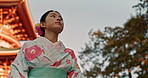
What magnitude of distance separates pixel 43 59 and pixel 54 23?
0.42 metres

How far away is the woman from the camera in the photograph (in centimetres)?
239

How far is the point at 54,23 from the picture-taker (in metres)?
2.61

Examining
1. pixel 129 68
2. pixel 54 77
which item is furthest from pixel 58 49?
pixel 129 68

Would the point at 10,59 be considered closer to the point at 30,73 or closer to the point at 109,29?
the point at 109,29

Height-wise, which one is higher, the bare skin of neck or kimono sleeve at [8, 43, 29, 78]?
the bare skin of neck

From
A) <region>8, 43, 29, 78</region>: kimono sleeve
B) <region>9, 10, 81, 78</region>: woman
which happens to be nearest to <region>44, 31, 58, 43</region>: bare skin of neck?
<region>9, 10, 81, 78</region>: woman

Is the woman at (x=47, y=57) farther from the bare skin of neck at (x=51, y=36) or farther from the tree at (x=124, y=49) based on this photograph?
the tree at (x=124, y=49)

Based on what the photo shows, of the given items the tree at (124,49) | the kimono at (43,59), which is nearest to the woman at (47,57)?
the kimono at (43,59)

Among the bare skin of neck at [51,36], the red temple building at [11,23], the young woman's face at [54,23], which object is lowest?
the bare skin of neck at [51,36]

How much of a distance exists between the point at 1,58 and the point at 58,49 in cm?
1079

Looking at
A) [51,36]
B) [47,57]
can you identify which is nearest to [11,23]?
[51,36]

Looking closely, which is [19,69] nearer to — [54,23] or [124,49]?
[54,23]

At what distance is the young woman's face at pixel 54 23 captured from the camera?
2609 millimetres

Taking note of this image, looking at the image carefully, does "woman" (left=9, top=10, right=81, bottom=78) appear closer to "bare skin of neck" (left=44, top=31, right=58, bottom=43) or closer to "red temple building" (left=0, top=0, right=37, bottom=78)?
"bare skin of neck" (left=44, top=31, right=58, bottom=43)
